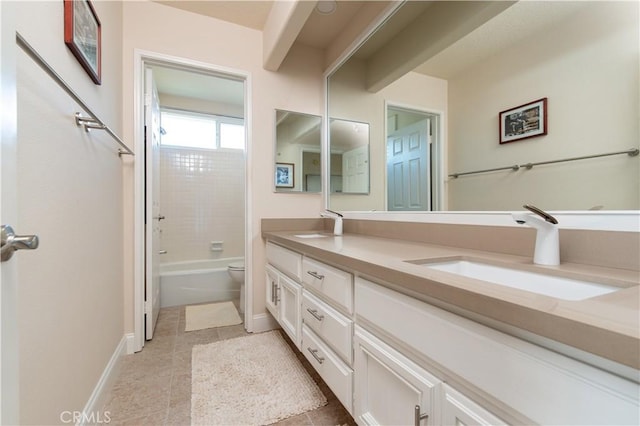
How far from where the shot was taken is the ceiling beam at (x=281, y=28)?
154 cm

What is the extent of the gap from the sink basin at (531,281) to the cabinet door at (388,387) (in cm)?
30

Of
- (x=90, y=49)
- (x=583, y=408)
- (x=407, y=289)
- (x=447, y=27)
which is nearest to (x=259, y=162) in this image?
(x=90, y=49)

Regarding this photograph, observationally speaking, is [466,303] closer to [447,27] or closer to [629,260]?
[629,260]

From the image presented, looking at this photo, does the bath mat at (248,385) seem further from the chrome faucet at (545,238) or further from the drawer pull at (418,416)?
the chrome faucet at (545,238)

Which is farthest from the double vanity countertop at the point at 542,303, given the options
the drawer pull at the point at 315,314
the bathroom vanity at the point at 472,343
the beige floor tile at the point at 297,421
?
the beige floor tile at the point at 297,421

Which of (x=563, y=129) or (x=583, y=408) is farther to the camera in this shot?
(x=563, y=129)

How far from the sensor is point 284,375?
158 cm

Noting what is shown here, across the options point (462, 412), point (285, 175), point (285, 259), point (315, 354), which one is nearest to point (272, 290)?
point (285, 259)

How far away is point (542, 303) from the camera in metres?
0.47

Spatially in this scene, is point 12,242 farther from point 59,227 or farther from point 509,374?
point 509,374

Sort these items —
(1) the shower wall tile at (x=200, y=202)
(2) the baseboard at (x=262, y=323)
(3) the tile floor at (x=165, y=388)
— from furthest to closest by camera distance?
1. (1) the shower wall tile at (x=200, y=202)
2. (2) the baseboard at (x=262, y=323)
3. (3) the tile floor at (x=165, y=388)

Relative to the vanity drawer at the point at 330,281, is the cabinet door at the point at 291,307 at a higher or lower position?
lower

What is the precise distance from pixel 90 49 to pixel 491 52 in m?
1.76

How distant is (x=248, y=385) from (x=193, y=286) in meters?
1.76
